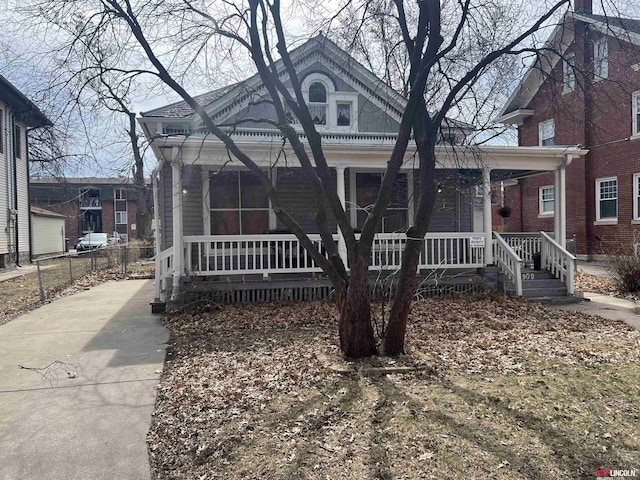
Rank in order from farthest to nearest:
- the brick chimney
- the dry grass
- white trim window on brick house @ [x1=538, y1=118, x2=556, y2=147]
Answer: white trim window on brick house @ [x1=538, y1=118, x2=556, y2=147]
the brick chimney
the dry grass

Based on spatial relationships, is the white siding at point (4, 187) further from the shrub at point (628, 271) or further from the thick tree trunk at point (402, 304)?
the shrub at point (628, 271)

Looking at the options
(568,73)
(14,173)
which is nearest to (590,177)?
(568,73)

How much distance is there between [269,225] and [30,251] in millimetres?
15518

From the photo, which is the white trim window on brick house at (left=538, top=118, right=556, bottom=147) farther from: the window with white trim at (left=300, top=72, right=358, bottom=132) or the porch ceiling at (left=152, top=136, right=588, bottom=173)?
the window with white trim at (left=300, top=72, right=358, bottom=132)

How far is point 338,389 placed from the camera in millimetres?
4254

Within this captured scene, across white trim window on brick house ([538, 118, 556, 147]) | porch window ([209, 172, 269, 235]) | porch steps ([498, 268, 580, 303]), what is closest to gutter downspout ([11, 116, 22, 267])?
porch window ([209, 172, 269, 235])

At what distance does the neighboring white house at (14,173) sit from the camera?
59.3ft

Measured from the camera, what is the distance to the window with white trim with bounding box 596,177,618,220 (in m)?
A: 17.5

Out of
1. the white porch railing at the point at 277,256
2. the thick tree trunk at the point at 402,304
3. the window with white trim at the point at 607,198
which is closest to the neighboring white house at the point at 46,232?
the white porch railing at the point at 277,256

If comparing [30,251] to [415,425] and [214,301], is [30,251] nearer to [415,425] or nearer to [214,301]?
[214,301]

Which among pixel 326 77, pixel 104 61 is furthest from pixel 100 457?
pixel 326 77

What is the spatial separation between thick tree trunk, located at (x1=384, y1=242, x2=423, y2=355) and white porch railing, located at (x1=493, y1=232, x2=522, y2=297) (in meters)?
5.20

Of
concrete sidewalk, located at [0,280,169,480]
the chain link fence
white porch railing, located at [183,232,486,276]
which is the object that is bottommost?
concrete sidewalk, located at [0,280,169,480]

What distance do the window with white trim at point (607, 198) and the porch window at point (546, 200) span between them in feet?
6.83
